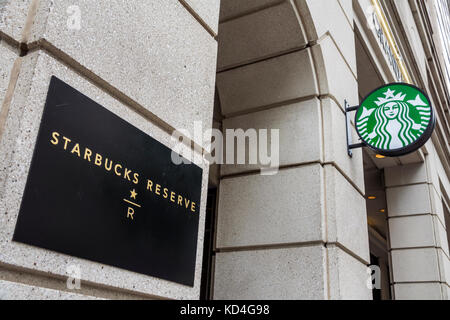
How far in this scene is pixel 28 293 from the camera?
5.32 ft

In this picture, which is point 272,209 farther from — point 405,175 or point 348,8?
point 405,175

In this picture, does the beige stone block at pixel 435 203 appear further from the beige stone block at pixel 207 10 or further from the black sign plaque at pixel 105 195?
the black sign plaque at pixel 105 195

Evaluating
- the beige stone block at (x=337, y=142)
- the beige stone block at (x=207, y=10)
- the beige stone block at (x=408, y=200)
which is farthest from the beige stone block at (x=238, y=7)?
the beige stone block at (x=408, y=200)

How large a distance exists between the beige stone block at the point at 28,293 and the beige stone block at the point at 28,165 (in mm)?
66

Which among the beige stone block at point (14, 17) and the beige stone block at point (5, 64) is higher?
the beige stone block at point (14, 17)

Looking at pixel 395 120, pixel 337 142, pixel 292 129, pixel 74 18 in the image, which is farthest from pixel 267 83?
pixel 74 18

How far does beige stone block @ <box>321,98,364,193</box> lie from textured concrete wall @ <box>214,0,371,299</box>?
12mm

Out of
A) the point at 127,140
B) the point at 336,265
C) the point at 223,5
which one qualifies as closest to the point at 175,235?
the point at 127,140

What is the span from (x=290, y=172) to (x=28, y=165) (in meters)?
3.46

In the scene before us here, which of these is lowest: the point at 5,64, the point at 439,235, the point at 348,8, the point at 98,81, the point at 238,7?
the point at 5,64

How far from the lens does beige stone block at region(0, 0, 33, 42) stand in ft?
5.82

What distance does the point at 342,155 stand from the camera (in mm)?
4953

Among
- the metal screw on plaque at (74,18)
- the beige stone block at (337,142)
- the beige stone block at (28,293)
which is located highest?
the beige stone block at (337,142)

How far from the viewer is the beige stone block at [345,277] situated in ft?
13.7
